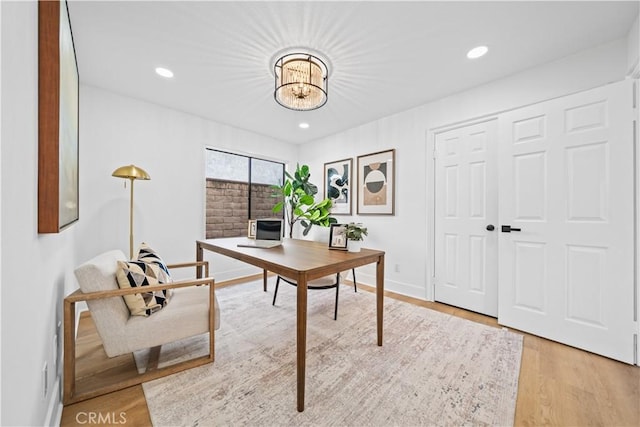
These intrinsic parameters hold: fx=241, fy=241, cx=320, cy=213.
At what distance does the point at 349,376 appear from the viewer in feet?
5.37

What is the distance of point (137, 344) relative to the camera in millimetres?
1523

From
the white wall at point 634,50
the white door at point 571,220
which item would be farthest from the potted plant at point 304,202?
the white wall at point 634,50

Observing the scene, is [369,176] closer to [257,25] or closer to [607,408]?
[257,25]

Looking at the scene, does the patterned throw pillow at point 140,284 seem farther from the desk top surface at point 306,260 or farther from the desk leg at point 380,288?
the desk leg at point 380,288

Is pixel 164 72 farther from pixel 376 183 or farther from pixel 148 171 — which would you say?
pixel 376 183

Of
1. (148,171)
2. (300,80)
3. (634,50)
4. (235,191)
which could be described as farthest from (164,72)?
(634,50)

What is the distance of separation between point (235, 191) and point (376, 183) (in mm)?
2353

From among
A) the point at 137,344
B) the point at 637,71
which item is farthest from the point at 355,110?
the point at 137,344

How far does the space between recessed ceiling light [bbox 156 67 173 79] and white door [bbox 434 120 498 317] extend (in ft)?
10.1

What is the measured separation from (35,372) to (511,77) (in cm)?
394

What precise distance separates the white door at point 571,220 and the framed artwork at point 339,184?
207 centimetres

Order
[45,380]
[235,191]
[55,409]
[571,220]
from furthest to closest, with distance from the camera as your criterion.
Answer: [235,191], [571,220], [55,409], [45,380]

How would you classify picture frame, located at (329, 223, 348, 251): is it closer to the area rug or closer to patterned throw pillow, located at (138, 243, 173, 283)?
the area rug

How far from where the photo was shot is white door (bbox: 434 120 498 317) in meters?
2.59
